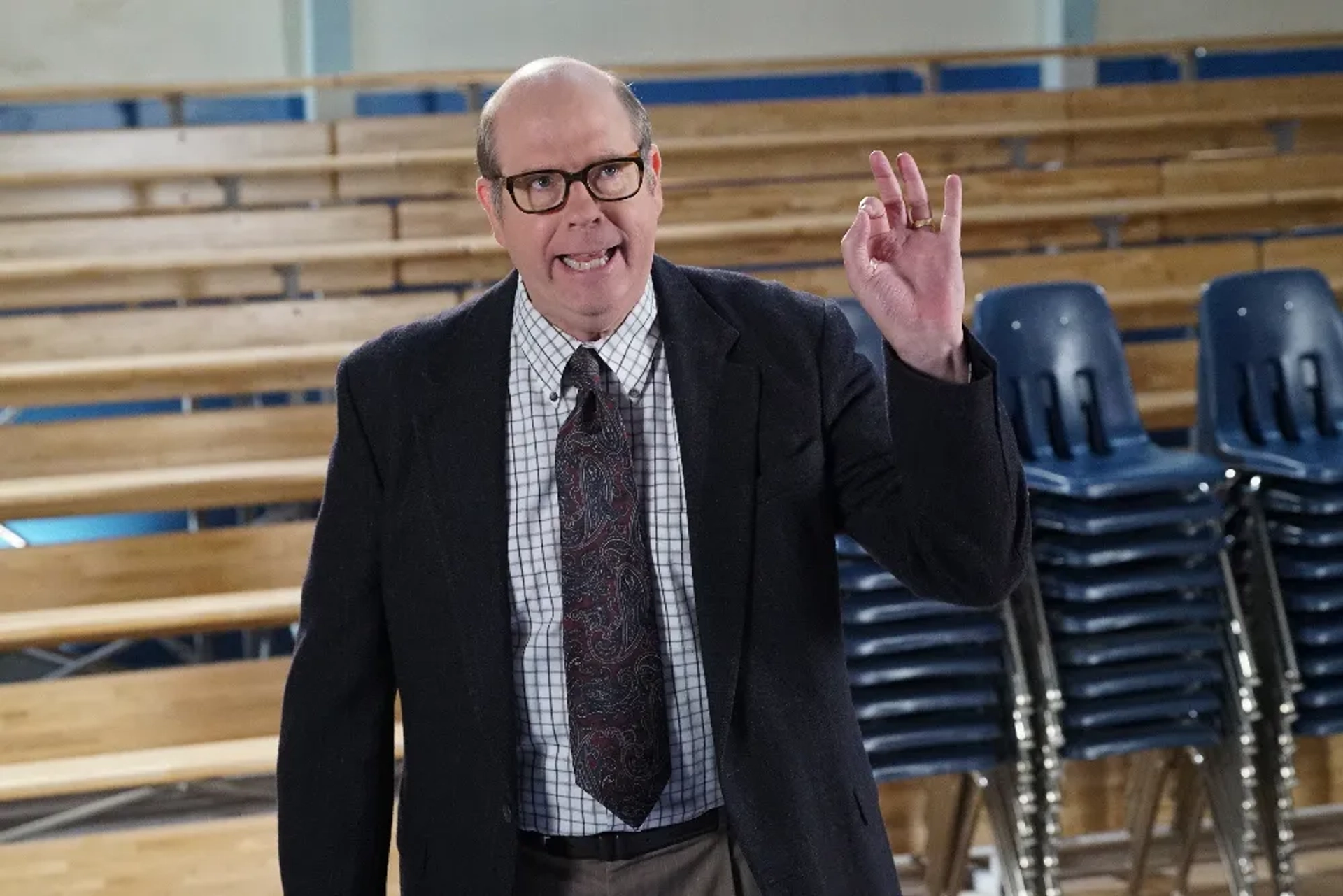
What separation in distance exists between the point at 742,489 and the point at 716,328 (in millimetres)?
148

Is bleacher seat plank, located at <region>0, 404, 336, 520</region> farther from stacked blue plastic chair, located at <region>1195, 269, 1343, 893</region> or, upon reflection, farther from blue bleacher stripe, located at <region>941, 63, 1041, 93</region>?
blue bleacher stripe, located at <region>941, 63, 1041, 93</region>

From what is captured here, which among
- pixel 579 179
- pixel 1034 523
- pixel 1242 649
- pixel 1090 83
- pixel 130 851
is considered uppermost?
pixel 1090 83

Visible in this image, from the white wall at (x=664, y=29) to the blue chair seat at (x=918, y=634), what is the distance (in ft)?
13.2

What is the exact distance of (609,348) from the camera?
135cm

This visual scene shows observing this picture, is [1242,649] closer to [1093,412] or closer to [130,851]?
[1093,412]

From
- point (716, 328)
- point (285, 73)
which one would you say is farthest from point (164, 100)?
point (716, 328)

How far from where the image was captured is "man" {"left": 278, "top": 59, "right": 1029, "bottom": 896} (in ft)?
4.23

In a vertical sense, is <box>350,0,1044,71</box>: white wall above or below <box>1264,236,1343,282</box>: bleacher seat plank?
above

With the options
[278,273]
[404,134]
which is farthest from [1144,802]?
[404,134]

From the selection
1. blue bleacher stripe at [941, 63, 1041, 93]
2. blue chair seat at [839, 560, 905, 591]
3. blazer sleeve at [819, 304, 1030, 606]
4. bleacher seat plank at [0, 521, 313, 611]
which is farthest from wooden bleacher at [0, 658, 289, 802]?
blue bleacher stripe at [941, 63, 1041, 93]

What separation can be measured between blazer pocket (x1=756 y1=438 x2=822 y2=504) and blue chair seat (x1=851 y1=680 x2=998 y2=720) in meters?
1.28

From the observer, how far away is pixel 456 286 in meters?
4.92

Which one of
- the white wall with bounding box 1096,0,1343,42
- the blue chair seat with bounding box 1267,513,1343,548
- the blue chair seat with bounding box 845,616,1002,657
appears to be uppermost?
the white wall with bounding box 1096,0,1343,42

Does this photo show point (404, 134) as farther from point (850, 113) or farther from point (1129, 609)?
point (1129, 609)
